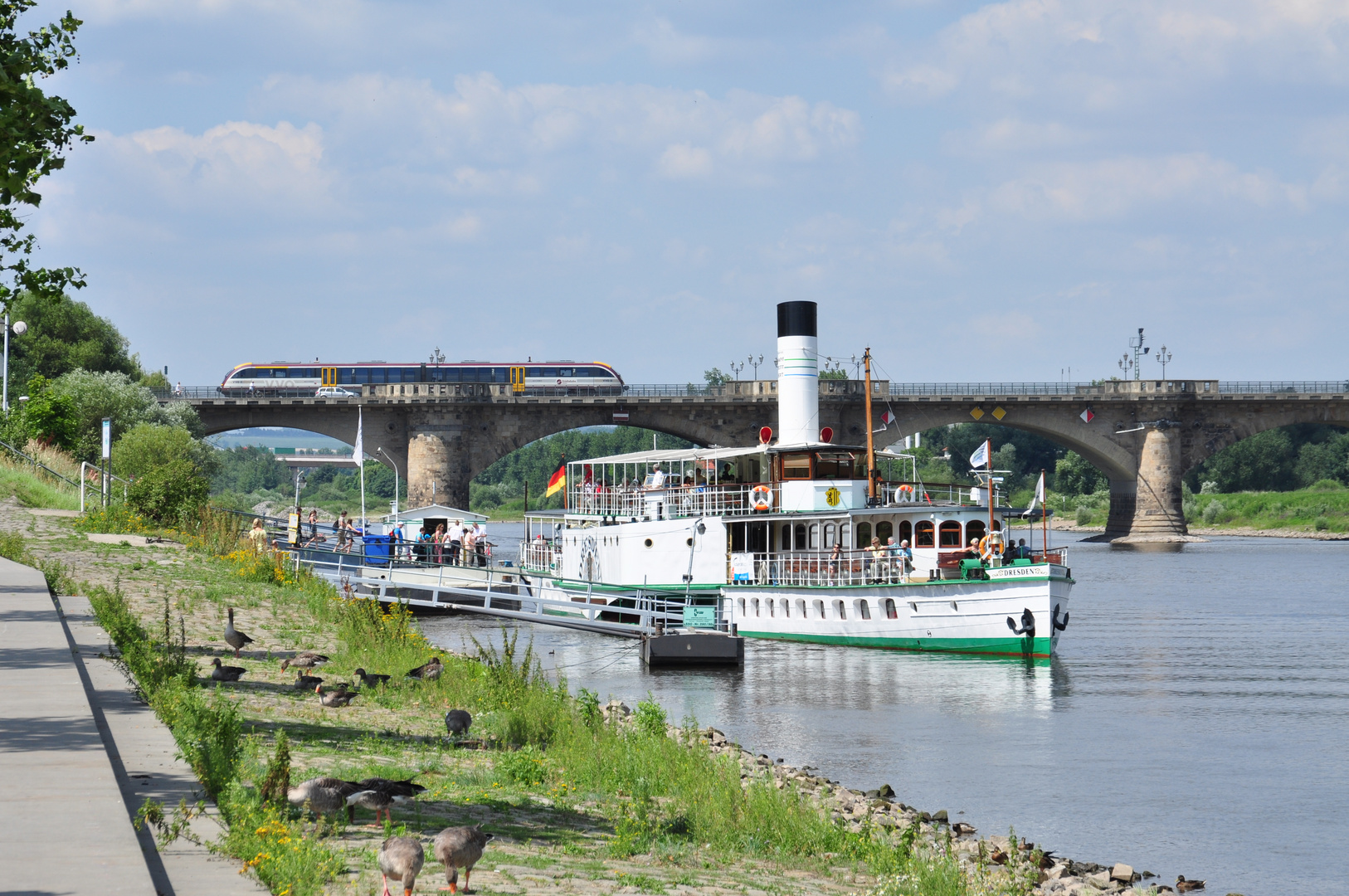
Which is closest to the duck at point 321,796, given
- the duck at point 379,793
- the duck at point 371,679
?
the duck at point 379,793

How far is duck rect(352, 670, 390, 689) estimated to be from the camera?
17609 millimetres

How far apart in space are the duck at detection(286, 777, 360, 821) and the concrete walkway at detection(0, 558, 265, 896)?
0.72 m

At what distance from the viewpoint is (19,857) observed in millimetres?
6961

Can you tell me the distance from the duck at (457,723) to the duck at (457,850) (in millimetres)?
6045

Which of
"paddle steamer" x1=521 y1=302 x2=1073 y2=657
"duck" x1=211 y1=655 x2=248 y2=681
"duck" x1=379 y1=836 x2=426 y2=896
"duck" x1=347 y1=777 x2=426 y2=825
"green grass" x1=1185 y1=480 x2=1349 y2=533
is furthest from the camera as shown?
"green grass" x1=1185 y1=480 x2=1349 y2=533

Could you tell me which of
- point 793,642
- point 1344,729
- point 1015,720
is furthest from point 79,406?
point 1344,729

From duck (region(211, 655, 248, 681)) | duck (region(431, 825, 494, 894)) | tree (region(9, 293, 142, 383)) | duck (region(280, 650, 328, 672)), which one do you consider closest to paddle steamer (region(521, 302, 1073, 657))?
duck (region(280, 650, 328, 672))

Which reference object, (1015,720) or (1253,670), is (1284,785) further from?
(1253,670)

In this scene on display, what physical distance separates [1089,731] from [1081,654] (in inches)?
454

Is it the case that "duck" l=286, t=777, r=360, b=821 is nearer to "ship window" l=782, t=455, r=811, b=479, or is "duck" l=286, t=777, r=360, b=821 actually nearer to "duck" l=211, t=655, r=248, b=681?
"duck" l=211, t=655, r=248, b=681

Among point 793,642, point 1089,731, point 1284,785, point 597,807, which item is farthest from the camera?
point 793,642

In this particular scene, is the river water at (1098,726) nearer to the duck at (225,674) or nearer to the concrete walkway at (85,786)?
the duck at (225,674)

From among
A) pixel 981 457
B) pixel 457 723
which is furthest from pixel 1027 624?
pixel 457 723

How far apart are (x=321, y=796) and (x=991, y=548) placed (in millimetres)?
26263
